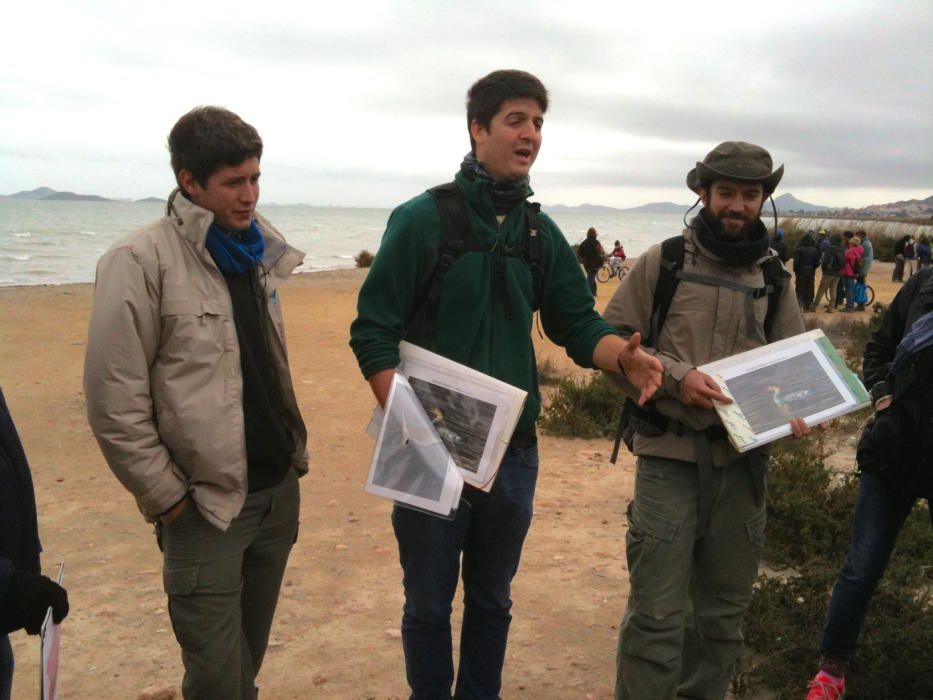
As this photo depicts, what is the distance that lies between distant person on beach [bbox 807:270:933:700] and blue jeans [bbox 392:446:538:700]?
1.32 metres

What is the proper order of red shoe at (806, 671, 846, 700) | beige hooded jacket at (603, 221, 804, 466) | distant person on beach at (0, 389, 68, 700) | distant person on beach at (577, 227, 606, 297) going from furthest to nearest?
distant person on beach at (577, 227, 606, 297)
red shoe at (806, 671, 846, 700)
beige hooded jacket at (603, 221, 804, 466)
distant person on beach at (0, 389, 68, 700)

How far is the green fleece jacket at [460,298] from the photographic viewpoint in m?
2.63

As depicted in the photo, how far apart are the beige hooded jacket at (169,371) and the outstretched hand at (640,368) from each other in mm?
1245

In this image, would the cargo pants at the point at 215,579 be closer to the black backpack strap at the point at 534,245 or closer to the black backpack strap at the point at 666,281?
the black backpack strap at the point at 534,245

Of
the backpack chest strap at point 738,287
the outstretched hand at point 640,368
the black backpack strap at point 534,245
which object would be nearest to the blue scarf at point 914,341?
the backpack chest strap at point 738,287

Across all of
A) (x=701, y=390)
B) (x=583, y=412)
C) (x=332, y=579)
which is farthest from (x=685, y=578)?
(x=583, y=412)

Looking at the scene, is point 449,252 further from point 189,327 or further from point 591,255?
point 591,255

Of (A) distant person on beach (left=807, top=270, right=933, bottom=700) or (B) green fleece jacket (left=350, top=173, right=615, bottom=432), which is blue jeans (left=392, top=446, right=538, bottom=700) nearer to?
(B) green fleece jacket (left=350, top=173, right=615, bottom=432)

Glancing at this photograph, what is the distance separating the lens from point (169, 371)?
244 cm

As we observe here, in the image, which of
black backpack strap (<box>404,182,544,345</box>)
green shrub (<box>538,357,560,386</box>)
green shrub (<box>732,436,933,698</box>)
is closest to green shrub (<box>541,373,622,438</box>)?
green shrub (<box>538,357,560,386</box>)

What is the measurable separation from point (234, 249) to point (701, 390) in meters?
1.55

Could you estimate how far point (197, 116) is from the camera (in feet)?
8.25

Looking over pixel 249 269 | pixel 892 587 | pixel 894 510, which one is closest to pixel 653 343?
pixel 894 510

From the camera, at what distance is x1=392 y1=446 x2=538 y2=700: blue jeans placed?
8.98ft
